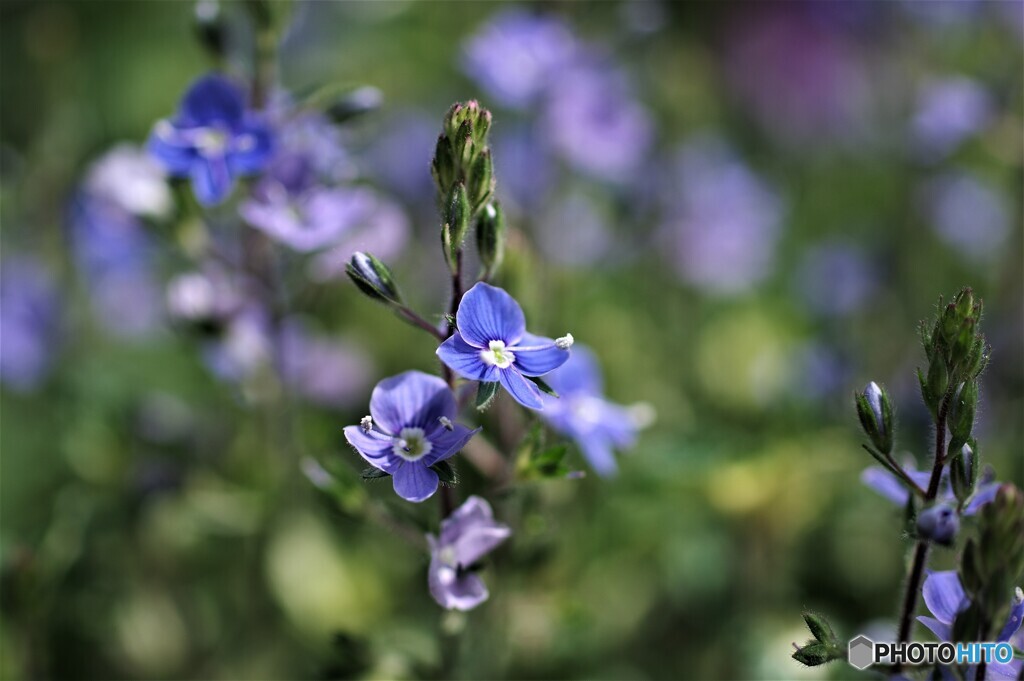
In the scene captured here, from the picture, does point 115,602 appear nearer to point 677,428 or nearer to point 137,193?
point 137,193

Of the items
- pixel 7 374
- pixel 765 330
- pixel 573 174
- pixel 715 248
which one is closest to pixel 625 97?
pixel 573 174

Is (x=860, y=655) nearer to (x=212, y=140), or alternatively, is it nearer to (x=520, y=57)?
(x=212, y=140)

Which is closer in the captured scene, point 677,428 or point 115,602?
point 115,602

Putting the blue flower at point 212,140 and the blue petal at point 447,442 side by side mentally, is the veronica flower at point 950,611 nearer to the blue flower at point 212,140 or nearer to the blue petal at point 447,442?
the blue petal at point 447,442

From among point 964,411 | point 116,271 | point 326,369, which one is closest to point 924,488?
point 964,411

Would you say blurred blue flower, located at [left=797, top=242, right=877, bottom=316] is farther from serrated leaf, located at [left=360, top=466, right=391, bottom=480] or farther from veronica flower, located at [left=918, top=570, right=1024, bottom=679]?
serrated leaf, located at [left=360, top=466, right=391, bottom=480]

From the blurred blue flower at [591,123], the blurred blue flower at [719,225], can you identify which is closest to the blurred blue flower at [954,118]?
the blurred blue flower at [719,225]
